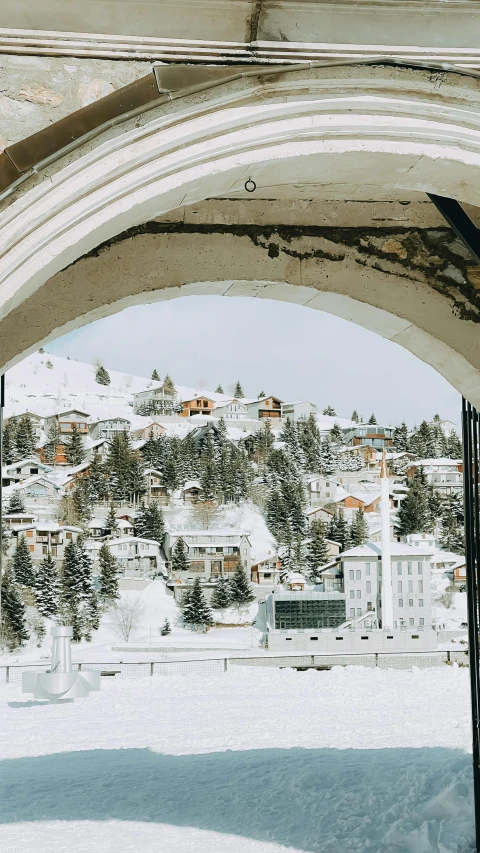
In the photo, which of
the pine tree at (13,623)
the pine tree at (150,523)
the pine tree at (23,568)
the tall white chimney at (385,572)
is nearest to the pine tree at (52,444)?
the pine tree at (150,523)

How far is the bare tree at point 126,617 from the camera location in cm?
4366

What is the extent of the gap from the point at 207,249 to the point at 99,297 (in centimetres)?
45

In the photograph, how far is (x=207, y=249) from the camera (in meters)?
3.53

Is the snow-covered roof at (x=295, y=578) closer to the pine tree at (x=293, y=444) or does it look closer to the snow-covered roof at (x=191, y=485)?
the snow-covered roof at (x=191, y=485)

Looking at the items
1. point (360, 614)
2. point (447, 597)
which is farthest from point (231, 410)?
point (360, 614)

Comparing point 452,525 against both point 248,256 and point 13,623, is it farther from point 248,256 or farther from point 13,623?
point 248,256

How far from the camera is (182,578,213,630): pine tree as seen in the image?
4531 cm

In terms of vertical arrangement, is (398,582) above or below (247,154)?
below

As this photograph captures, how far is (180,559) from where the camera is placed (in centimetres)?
5025

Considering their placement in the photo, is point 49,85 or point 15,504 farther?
point 15,504

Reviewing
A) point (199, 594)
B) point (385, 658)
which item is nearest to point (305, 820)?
point (385, 658)

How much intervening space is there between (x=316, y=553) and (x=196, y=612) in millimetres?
9250

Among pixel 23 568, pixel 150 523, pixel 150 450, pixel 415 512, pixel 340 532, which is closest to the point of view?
pixel 23 568

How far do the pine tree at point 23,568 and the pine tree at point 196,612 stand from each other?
24.8 feet
